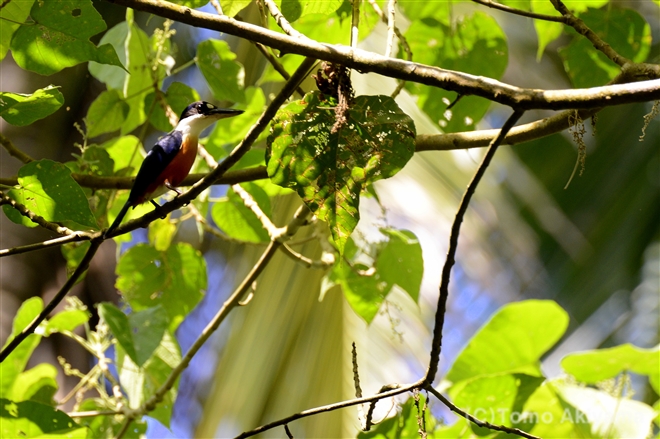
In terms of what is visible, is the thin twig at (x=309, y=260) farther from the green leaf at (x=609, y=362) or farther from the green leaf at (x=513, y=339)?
the green leaf at (x=609, y=362)

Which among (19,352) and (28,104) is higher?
(28,104)

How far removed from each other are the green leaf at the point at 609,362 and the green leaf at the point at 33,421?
1267mm

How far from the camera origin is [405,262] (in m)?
1.88

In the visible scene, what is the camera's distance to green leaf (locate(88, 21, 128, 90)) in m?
2.05

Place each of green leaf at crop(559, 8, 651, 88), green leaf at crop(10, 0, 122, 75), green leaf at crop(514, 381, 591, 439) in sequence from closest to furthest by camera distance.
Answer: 1. green leaf at crop(10, 0, 122, 75)
2. green leaf at crop(514, 381, 591, 439)
3. green leaf at crop(559, 8, 651, 88)

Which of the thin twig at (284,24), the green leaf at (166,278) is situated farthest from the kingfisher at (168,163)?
the thin twig at (284,24)

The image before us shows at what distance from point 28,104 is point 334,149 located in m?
0.61

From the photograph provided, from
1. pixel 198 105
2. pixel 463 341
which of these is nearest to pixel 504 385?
pixel 198 105

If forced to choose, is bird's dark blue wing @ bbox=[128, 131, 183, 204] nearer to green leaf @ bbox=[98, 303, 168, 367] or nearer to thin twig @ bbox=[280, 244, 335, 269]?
green leaf @ bbox=[98, 303, 168, 367]

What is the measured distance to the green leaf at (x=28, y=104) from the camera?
1186 mm

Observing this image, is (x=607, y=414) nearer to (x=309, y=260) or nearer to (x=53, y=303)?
(x=309, y=260)

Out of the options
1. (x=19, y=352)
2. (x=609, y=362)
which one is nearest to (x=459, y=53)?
(x=609, y=362)

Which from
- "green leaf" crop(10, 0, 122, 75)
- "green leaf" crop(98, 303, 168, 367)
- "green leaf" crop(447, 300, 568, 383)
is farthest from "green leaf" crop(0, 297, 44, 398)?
"green leaf" crop(447, 300, 568, 383)

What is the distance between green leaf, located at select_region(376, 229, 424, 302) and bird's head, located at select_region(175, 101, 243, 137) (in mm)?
660
